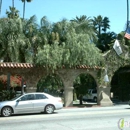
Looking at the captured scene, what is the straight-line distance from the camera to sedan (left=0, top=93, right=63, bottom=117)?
16897mm

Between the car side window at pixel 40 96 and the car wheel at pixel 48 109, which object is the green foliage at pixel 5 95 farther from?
the car wheel at pixel 48 109

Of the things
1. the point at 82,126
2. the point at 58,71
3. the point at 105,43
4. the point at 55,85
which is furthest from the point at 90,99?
the point at 82,126

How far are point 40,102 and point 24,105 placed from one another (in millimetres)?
1052

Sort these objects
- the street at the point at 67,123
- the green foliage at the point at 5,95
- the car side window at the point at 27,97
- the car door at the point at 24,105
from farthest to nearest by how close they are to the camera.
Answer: the green foliage at the point at 5,95, the car side window at the point at 27,97, the car door at the point at 24,105, the street at the point at 67,123

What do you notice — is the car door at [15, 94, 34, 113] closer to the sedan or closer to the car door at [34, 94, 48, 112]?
the sedan

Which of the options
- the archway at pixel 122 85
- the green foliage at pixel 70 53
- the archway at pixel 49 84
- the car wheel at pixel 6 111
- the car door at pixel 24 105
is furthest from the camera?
the archway at pixel 49 84

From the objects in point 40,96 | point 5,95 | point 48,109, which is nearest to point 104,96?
point 5,95

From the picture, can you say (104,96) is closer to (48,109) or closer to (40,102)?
(48,109)

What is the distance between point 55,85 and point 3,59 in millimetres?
7688

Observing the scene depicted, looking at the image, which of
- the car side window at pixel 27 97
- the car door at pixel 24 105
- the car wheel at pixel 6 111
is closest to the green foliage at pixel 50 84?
the car side window at pixel 27 97

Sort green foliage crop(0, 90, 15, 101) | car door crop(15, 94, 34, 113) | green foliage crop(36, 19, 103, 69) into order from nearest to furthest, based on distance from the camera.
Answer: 1. car door crop(15, 94, 34, 113)
2. green foliage crop(0, 90, 15, 101)
3. green foliage crop(36, 19, 103, 69)

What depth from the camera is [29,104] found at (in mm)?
17203

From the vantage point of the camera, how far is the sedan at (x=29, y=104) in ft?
55.4

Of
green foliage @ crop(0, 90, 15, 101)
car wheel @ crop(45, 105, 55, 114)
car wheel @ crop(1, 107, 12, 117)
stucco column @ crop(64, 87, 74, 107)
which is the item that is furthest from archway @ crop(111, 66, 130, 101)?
car wheel @ crop(1, 107, 12, 117)
